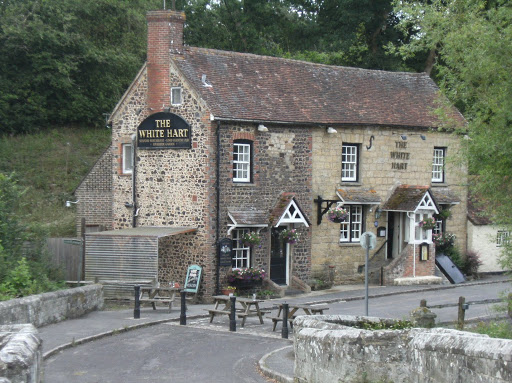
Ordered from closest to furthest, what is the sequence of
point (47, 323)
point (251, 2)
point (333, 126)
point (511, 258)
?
point (511, 258), point (47, 323), point (333, 126), point (251, 2)

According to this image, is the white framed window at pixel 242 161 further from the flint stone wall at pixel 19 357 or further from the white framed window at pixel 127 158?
the flint stone wall at pixel 19 357

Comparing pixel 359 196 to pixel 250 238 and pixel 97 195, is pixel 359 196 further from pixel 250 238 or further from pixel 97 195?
pixel 97 195

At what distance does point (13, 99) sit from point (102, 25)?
6.81 meters

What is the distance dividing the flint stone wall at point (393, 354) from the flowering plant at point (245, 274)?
11.0 meters

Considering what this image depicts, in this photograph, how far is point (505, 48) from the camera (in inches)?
679

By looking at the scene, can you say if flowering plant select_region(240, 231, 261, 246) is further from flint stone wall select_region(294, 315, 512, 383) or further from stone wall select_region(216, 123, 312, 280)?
flint stone wall select_region(294, 315, 512, 383)

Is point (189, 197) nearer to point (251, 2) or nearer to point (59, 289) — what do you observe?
point (59, 289)

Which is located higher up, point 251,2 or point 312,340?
point 251,2

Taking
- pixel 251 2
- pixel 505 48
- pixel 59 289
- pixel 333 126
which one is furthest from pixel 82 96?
pixel 505 48

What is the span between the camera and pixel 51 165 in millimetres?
38844

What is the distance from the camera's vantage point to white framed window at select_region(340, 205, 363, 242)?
28.9 meters

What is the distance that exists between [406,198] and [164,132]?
9.66m

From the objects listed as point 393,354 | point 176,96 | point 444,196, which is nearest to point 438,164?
point 444,196

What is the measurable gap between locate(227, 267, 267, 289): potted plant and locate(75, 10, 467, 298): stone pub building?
1.15 feet
